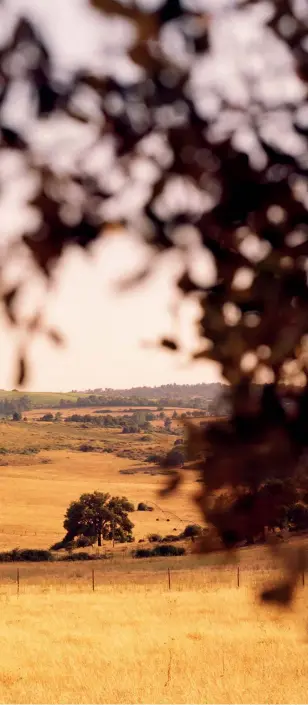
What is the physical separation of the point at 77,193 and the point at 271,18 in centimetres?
38

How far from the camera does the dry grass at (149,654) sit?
2120cm

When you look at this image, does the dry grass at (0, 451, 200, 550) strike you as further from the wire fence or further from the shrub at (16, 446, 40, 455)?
the wire fence

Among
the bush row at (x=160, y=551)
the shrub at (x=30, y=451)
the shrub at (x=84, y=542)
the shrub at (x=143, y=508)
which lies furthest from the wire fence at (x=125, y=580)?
the shrub at (x=30, y=451)

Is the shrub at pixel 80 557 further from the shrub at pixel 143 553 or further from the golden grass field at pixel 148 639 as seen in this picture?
the golden grass field at pixel 148 639

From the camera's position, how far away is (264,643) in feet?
81.5

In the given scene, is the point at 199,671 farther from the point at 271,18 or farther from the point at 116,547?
the point at 116,547

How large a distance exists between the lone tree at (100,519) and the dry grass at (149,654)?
3673cm

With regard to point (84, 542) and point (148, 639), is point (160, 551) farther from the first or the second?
point (148, 639)

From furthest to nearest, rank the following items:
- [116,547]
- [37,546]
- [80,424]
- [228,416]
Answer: [80,424], [37,546], [116,547], [228,416]

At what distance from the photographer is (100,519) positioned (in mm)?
73125

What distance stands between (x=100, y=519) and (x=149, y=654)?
159ft

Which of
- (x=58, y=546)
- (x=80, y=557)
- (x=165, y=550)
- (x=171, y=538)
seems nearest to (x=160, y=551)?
(x=165, y=550)

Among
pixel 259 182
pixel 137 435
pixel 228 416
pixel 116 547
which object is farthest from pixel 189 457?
pixel 137 435

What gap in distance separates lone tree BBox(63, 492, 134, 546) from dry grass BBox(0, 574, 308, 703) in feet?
120
